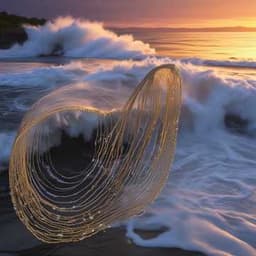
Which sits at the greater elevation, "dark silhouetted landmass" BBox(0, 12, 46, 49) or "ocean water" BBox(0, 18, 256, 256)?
"dark silhouetted landmass" BBox(0, 12, 46, 49)

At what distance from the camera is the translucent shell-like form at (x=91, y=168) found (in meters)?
3.95

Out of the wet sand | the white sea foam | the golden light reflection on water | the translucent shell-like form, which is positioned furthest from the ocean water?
the white sea foam

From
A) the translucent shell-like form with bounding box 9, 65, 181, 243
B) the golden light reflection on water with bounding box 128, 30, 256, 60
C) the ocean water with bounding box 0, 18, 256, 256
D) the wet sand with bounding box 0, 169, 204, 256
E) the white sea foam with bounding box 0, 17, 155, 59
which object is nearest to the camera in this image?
the translucent shell-like form with bounding box 9, 65, 181, 243

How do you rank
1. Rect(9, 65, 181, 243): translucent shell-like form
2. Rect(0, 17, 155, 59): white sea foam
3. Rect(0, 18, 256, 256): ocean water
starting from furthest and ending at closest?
Rect(0, 17, 155, 59): white sea foam < Rect(0, 18, 256, 256): ocean water < Rect(9, 65, 181, 243): translucent shell-like form

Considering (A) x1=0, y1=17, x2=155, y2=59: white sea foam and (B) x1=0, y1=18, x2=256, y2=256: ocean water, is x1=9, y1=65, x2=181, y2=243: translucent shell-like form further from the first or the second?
(A) x1=0, y1=17, x2=155, y2=59: white sea foam

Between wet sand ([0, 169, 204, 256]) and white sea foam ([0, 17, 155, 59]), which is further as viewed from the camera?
white sea foam ([0, 17, 155, 59])

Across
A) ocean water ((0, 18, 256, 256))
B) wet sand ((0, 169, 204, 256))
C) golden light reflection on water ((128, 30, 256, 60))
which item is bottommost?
wet sand ((0, 169, 204, 256))

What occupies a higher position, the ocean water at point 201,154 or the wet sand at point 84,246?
the ocean water at point 201,154

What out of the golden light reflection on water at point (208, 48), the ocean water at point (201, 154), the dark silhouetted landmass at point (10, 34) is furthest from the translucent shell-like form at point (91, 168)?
the dark silhouetted landmass at point (10, 34)

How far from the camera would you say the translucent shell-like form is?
156 inches

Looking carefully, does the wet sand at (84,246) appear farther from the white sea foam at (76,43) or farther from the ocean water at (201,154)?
the white sea foam at (76,43)

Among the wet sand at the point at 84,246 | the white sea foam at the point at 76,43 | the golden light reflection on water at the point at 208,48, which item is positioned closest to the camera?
the wet sand at the point at 84,246

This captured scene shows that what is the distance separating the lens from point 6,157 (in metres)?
7.14

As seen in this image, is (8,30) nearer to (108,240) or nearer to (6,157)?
(6,157)
